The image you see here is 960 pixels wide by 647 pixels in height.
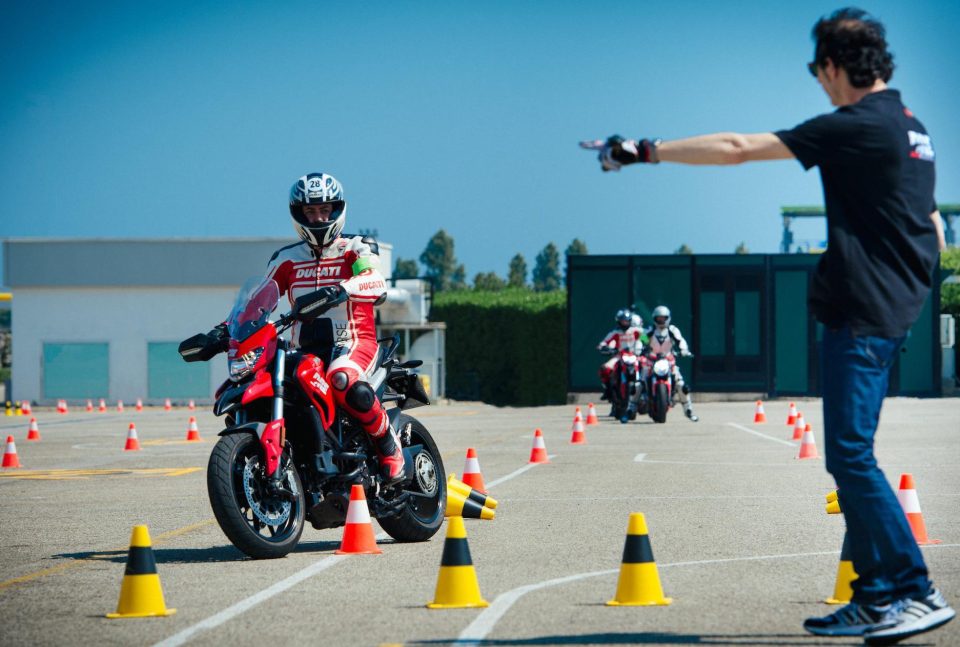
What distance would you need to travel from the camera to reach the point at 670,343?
105ft

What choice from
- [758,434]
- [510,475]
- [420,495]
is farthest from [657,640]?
[758,434]

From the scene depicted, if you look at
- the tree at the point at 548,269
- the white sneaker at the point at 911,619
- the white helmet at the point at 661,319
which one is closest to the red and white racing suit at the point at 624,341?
the white helmet at the point at 661,319

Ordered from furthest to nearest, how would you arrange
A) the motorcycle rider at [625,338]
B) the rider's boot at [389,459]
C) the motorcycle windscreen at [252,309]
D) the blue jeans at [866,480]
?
the motorcycle rider at [625,338] < the rider's boot at [389,459] < the motorcycle windscreen at [252,309] < the blue jeans at [866,480]

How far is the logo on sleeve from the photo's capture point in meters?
6.60

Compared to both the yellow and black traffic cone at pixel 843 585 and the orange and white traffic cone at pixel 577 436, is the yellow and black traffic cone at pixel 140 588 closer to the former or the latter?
the yellow and black traffic cone at pixel 843 585

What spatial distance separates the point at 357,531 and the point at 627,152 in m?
4.22

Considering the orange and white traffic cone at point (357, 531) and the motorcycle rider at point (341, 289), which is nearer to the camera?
the orange and white traffic cone at point (357, 531)

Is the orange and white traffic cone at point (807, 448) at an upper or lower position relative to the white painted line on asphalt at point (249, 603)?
upper

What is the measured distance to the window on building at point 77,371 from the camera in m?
52.8

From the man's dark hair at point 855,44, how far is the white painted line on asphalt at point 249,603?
3.43m

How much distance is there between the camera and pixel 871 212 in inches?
258

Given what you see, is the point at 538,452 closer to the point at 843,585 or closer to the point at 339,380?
the point at 339,380

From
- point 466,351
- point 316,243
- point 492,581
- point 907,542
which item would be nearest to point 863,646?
point 907,542

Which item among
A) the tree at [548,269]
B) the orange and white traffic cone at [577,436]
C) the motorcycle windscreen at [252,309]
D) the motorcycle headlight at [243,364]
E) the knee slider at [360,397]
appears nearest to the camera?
the motorcycle headlight at [243,364]
